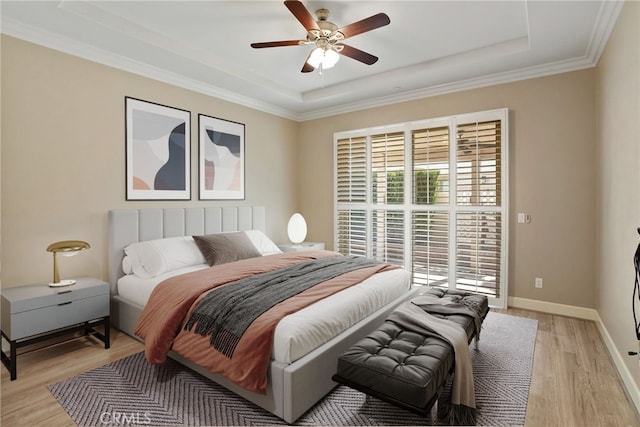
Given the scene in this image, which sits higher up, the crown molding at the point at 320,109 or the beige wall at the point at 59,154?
the crown molding at the point at 320,109

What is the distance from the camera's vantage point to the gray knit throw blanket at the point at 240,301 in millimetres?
2052

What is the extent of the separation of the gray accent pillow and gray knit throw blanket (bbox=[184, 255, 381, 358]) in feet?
2.54

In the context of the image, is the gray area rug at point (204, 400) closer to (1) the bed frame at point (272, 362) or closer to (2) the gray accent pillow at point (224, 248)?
(1) the bed frame at point (272, 362)

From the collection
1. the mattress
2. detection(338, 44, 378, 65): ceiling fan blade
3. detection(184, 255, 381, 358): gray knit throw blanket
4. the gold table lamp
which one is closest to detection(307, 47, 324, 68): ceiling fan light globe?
detection(338, 44, 378, 65): ceiling fan blade

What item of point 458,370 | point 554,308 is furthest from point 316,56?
point 554,308

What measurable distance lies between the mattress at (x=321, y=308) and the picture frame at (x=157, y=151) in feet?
3.27

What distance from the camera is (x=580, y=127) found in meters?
3.49

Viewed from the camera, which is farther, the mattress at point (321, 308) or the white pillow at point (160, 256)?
the white pillow at point (160, 256)

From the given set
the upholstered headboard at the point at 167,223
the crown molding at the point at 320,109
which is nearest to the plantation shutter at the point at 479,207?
the crown molding at the point at 320,109

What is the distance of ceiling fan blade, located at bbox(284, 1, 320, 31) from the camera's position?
7.36 ft

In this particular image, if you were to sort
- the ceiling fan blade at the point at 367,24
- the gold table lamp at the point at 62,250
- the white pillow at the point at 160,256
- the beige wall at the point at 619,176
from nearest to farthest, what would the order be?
the beige wall at the point at 619,176
the ceiling fan blade at the point at 367,24
the gold table lamp at the point at 62,250
the white pillow at the point at 160,256

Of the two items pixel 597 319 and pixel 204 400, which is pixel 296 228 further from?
pixel 597 319

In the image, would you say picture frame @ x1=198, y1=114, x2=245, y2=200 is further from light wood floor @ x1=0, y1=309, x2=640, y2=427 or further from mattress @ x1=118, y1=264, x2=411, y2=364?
light wood floor @ x1=0, y1=309, x2=640, y2=427

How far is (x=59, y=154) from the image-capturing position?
9.93 feet
